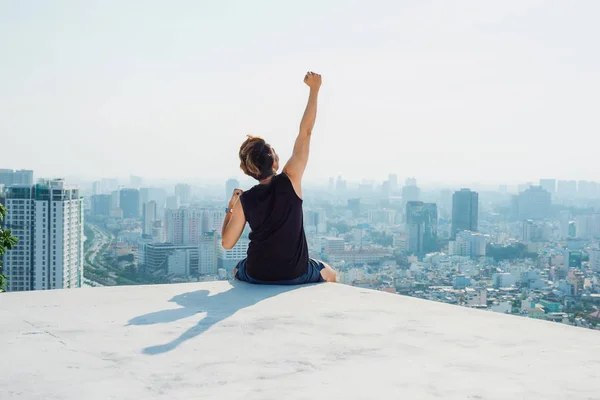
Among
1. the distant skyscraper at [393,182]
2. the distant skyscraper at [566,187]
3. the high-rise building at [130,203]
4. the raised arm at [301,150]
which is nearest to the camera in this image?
the raised arm at [301,150]

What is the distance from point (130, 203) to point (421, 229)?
20.9m

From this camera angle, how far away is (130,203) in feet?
148

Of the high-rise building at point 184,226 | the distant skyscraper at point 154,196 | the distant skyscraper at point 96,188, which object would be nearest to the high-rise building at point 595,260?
the high-rise building at point 184,226

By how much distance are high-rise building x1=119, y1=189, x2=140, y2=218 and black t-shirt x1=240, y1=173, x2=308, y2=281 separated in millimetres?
42809

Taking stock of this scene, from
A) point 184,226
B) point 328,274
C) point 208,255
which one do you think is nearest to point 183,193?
point 184,226

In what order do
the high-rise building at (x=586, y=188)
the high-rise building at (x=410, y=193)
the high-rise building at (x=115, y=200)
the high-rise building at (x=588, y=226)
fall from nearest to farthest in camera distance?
the high-rise building at (x=588, y=226) < the high-rise building at (x=115, y=200) < the high-rise building at (x=410, y=193) < the high-rise building at (x=586, y=188)

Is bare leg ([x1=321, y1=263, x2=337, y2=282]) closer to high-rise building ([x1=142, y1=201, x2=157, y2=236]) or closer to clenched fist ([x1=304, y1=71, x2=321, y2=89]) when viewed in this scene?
clenched fist ([x1=304, y1=71, x2=321, y2=89])

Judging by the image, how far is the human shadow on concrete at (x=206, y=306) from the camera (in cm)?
188

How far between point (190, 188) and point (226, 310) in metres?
47.0

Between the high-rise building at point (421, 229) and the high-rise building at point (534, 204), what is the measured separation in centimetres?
612

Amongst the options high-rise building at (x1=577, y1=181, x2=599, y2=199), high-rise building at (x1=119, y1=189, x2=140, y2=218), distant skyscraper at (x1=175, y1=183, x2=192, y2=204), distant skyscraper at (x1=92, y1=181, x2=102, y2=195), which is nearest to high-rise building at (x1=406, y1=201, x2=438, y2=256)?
distant skyscraper at (x1=175, y1=183, x2=192, y2=204)

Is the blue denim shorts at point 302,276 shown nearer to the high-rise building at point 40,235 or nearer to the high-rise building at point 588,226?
the high-rise building at point 40,235

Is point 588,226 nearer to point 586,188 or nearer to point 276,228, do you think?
point 586,188

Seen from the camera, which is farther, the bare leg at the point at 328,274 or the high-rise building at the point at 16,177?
the high-rise building at the point at 16,177
